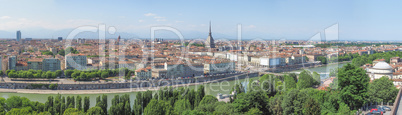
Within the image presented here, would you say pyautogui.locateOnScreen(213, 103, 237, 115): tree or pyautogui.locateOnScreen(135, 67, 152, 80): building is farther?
pyautogui.locateOnScreen(135, 67, 152, 80): building

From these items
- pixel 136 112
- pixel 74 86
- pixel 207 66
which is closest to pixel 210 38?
pixel 207 66

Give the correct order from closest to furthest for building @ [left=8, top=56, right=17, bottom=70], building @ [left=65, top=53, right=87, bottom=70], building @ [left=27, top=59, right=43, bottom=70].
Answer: building @ [left=8, top=56, right=17, bottom=70] < building @ [left=27, top=59, right=43, bottom=70] < building @ [left=65, top=53, right=87, bottom=70]

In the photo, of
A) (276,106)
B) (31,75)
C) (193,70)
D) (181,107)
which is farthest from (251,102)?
(31,75)

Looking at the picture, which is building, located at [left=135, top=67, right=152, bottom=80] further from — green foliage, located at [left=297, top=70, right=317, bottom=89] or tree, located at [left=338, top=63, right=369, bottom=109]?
tree, located at [left=338, top=63, right=369, bottom=109]

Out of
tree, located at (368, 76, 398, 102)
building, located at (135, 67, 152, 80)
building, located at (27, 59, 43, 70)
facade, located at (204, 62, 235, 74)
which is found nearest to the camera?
tree, located at (368, 76, 398, 102)

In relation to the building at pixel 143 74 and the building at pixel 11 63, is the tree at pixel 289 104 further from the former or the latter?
the building at pixel 11 63

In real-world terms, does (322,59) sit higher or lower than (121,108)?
higher

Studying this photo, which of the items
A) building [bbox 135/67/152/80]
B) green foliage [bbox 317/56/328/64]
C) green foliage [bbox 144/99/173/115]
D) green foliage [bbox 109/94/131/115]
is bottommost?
green foliage [bbox 109/94/131/115]

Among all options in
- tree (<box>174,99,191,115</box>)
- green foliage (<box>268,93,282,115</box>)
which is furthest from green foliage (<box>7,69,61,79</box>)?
green foliage (<box>268,93,282,115</box>)

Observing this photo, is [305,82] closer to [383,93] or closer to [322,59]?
[383,93]

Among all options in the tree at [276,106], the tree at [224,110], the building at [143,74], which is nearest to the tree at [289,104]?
the tree at [276,106]

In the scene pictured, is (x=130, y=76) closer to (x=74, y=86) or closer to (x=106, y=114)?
(x=74, y=86)

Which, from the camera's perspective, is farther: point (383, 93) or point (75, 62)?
point (75, 62)
